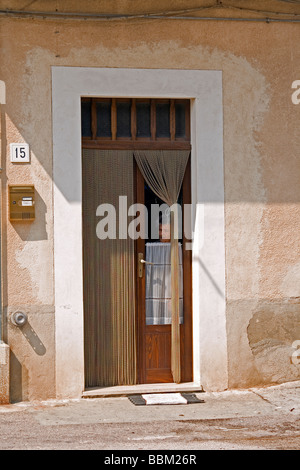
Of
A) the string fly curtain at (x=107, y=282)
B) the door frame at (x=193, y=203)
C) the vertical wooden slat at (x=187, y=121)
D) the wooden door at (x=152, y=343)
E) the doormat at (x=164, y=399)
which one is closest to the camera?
the doormat at (x=164, y=399)

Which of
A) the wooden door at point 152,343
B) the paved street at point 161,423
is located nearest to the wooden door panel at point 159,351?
the wooden door at point 152,343

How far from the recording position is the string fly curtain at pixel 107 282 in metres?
8.09

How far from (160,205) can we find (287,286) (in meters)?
1.61

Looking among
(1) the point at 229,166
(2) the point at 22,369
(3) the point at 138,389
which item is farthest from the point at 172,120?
(2) the point at 22,369

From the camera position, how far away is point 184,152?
8273 millimetres

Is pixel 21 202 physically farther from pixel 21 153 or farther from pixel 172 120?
pixel 172 120

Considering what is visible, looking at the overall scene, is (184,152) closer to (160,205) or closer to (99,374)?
(160,205)

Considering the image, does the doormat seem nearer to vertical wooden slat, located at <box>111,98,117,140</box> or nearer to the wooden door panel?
the wooden door panel

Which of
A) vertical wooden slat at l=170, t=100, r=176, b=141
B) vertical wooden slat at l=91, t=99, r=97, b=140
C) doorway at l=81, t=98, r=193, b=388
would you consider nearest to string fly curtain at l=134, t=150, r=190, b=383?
doorway at l=81, t=98, r=193, b=388

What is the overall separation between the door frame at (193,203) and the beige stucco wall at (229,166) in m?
0.08

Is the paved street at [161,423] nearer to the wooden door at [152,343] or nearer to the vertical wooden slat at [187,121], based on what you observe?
the wooden door at [152,343]

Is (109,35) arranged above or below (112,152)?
above
